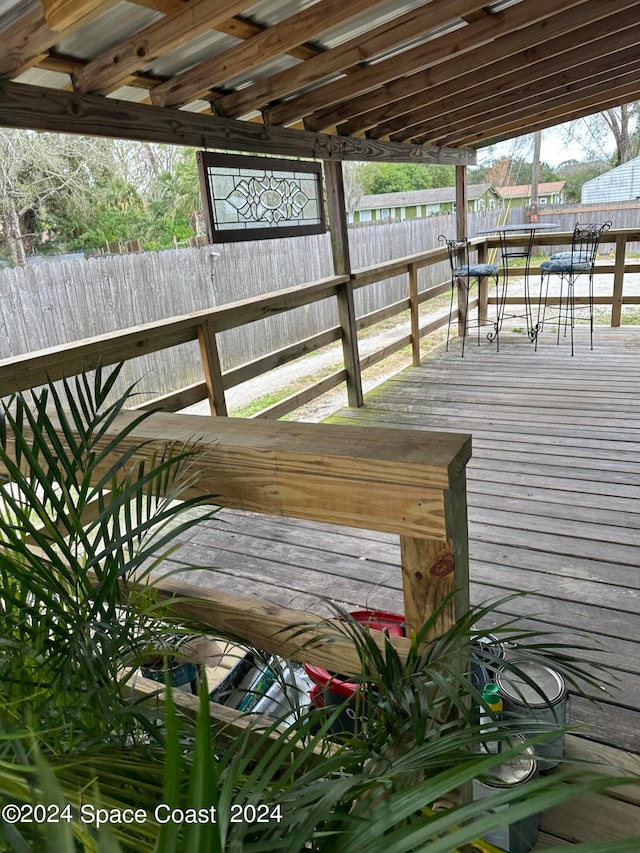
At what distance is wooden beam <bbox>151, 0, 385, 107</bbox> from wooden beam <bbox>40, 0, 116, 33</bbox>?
0.79 meters

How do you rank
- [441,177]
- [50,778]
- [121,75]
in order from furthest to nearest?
[441,177] < [121,75] < [50,778]

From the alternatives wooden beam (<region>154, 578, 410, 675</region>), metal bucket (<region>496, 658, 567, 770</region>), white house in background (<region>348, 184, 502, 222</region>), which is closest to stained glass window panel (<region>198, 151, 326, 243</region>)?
wooden beam (<region>154, 578, 410, 675</region>)

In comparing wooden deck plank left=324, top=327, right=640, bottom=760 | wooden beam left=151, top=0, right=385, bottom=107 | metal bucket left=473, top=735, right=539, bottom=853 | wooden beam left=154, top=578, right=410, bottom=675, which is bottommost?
wooden deck plank left=324, top=327, right=640, bottom=760

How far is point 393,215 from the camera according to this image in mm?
22219

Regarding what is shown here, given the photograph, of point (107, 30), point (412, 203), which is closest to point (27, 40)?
point (107, 30)

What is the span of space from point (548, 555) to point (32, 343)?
14.0ft

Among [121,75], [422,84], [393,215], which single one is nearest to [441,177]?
[393,215]

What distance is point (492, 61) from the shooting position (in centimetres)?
331

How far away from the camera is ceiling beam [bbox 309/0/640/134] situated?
307 centimetres

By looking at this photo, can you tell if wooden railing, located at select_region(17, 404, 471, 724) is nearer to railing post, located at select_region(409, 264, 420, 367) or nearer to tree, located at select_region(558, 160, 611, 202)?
railing post, located at select_region(409, 264, 420, 367)

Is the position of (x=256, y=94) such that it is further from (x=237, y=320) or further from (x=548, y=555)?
(x=548, y=555)

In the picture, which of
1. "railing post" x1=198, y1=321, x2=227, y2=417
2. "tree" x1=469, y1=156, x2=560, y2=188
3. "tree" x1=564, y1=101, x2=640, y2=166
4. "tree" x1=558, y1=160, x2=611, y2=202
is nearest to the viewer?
"railing post" x1=198, y1=321, x2=227, y2=417

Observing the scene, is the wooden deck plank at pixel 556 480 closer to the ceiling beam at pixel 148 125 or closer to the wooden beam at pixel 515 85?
the ceiling beam at pixel 148 125

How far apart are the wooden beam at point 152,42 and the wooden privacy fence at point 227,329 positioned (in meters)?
0.95
